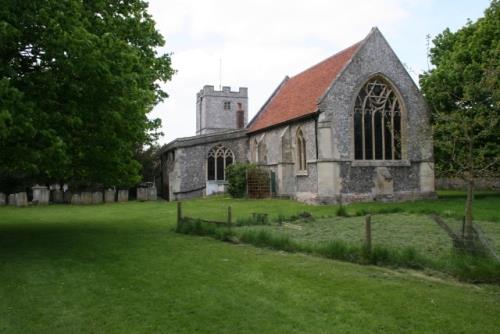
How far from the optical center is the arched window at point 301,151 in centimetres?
2541

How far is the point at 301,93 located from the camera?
1105 inches

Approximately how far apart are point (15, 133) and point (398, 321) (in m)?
8.07

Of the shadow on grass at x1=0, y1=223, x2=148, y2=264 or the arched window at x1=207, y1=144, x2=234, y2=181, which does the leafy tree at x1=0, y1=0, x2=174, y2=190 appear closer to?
the shadow on grass at x1=0, y1=223, x2=148, y2=264

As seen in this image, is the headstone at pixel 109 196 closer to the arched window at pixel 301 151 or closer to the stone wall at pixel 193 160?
the stone wall at pixel 193 160

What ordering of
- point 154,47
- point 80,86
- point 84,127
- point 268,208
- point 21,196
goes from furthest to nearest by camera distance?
Result: point 21,196 < point 268,208 < point 154,47 < point 84,127 < point 80,86

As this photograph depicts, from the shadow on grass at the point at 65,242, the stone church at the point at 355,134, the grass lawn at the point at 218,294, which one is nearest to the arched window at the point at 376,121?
the stone church at the point at 355,134

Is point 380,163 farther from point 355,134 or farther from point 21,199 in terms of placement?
point 21,199

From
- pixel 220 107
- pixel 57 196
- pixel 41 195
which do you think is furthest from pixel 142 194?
pixel 220 107

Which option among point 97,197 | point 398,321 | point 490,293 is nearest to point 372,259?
point 490,293

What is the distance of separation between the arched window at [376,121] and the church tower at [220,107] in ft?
105

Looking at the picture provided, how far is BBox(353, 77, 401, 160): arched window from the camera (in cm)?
2369

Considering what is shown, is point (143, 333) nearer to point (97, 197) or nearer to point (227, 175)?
point (227, 175)

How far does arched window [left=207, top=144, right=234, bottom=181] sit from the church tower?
23557mm

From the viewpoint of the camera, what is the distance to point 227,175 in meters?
27.7
